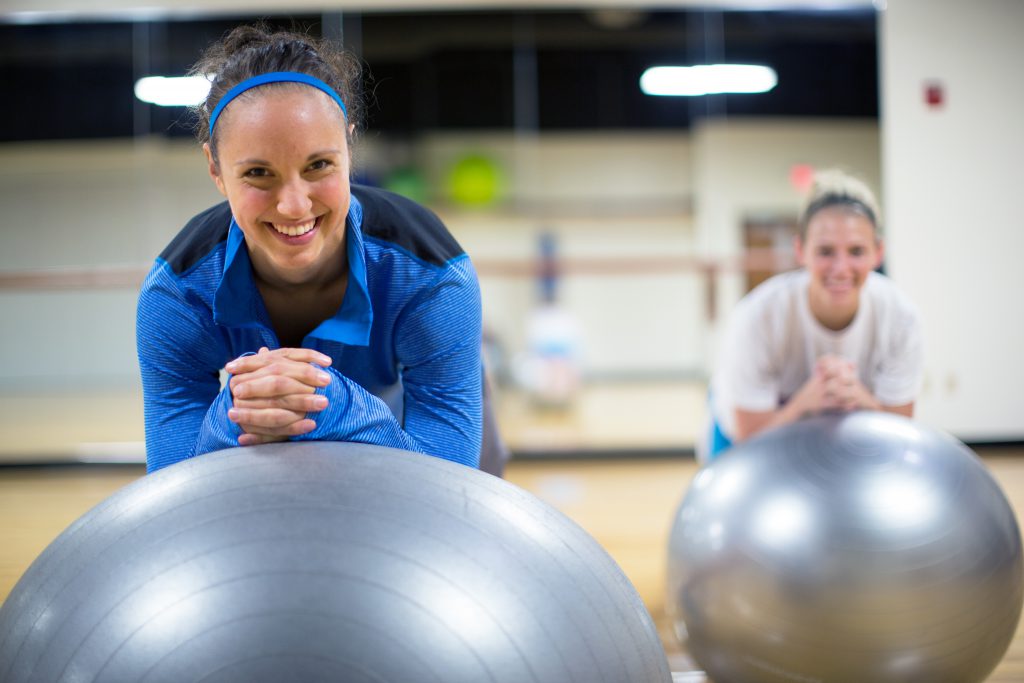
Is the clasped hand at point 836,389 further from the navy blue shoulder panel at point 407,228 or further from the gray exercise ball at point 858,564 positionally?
the navy blue shoulder panel at point 407,228

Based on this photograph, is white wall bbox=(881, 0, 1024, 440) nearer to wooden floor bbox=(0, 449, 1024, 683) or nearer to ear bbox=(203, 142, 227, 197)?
wooden floor bbox=(0, 449, 1024, 683)

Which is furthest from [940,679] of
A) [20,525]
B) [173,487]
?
[20,525]

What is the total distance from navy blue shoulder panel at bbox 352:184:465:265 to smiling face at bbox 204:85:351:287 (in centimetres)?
9

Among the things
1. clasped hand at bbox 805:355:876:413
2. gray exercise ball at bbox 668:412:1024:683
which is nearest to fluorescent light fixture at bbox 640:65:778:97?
clasped hand at bbox 805:355:876:413

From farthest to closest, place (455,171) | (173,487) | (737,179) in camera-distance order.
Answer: (455,171)
(737,179)
(173,487)

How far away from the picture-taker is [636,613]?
0.87 m

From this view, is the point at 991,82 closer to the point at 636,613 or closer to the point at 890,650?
the point at 890,650

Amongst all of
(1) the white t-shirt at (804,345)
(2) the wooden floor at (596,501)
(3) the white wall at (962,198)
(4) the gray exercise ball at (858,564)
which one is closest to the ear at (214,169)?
(4) the gray exercise ball at (858,564)

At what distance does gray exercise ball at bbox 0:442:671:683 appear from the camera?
27.8 inches

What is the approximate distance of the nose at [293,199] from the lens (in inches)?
41.4

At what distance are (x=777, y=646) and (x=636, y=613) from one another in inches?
30.6

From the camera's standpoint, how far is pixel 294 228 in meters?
1.10

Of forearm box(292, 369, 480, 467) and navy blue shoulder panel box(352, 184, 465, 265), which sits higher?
navy blue shoulder panel box(352, 184, 465, 265)

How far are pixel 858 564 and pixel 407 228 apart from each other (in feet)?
2.73
